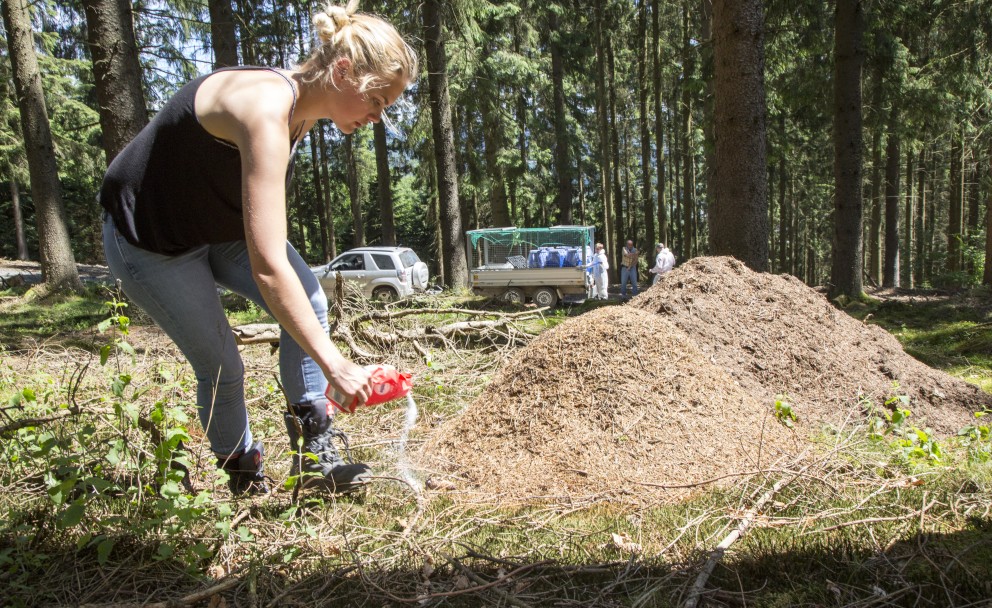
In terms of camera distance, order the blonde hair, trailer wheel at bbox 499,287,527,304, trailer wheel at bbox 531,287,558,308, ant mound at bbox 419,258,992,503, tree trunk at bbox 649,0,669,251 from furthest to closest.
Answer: tree trunk at bbox 649,0,669,251
trailer wheel at bbox 499,287,527,304
trailer wheel at bbox 531,287,558,308
ant mound at bbox 419,258,992,503
the blonde hair

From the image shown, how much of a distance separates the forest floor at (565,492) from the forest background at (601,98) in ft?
5.30

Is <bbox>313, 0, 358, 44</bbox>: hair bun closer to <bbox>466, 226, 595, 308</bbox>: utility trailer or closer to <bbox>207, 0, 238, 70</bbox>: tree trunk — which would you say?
<bbox>207, 0, 238, 70</bbox>: tree trunk

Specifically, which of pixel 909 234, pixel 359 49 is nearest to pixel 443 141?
pixel 359 49

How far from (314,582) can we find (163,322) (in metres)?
1.01

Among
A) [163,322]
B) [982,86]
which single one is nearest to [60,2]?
[163,322]

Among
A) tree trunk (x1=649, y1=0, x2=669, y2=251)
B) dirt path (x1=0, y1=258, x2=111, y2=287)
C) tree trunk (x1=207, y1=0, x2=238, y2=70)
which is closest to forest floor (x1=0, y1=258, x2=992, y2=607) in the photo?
tree trunk (x1=207, y1=0, x2=238, y2=70)

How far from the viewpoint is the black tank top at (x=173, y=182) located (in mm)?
1985

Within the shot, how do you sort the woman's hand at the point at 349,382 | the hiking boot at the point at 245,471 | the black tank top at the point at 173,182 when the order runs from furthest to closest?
the hiking boot at the point at 245,471
the black tank top at the point at 173,182
the woman's hand at the point at 349,382

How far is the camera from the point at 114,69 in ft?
27.0

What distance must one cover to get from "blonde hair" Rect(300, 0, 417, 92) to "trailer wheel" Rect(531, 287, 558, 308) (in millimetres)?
14093

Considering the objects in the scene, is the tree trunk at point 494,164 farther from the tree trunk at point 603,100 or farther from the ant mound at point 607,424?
the ant mound at point 607,424

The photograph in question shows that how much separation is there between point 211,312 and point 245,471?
0.63m

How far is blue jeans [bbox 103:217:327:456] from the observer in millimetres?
2135

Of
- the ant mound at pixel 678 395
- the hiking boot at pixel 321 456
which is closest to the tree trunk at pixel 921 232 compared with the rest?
the ant mound at pixel 678 395
